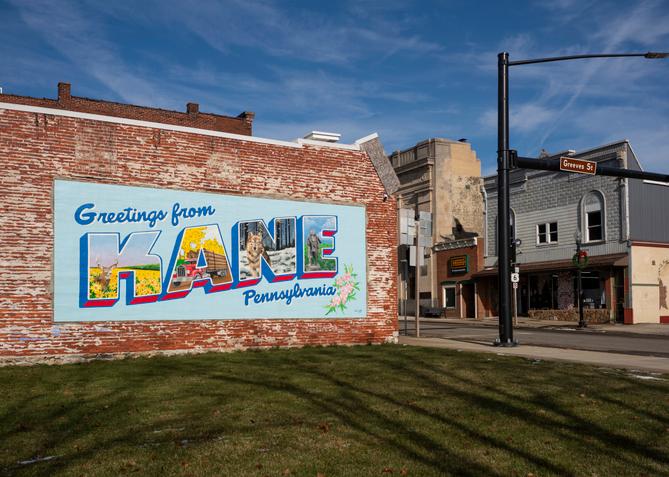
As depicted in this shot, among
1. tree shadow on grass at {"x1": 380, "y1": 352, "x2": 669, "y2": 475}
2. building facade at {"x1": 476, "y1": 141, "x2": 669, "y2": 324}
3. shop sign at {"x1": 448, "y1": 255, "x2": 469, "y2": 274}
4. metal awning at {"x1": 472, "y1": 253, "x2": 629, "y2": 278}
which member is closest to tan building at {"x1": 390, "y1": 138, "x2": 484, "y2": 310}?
shop sign at {"x1": 448, "y1": 255, "x2": 469, "y2": 274}

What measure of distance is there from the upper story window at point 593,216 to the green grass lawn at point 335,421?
89.2ft

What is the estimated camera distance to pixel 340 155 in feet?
64.1

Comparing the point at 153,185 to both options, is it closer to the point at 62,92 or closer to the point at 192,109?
the point at 62,92

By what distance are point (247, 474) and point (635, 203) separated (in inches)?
1406

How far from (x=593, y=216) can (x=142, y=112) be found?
93.5ft

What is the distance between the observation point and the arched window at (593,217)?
38469mm

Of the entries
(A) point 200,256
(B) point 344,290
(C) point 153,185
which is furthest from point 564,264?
(C) point 153,185

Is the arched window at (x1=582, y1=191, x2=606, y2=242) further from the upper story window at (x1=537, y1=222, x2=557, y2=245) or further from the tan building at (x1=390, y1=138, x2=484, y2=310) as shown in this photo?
the tan building at (x1=390, y1=138, x2=484, y2=310)

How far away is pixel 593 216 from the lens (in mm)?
39250

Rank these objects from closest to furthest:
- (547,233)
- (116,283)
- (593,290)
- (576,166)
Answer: (116,283) → (576,166) → (593,290) → (547,233)

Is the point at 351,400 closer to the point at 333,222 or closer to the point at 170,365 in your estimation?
the point at 170,365

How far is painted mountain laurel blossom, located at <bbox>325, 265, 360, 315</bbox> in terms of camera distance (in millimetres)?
19109

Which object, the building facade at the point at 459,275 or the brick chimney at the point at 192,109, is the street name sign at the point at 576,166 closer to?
the building facade at the point at 459,275

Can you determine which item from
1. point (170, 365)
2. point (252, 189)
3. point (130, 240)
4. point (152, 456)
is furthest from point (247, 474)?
point (252, 189)
